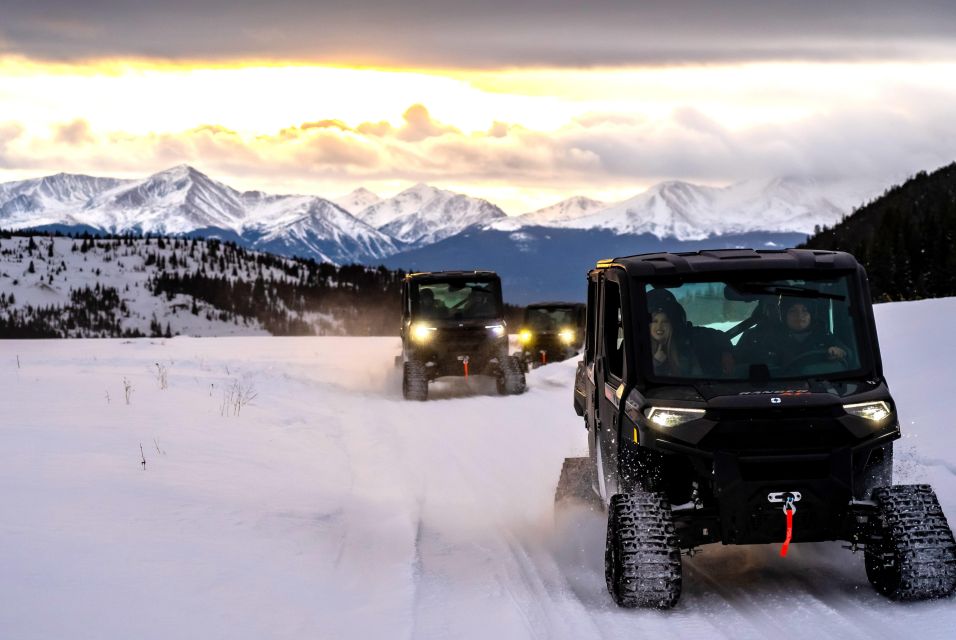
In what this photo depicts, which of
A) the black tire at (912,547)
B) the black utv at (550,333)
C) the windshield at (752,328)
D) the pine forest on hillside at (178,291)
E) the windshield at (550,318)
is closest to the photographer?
the black tire at (912,547)

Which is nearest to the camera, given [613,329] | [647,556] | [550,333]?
[647,556]

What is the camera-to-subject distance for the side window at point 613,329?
7969 mm

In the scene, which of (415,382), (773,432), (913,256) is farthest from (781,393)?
(913,256)

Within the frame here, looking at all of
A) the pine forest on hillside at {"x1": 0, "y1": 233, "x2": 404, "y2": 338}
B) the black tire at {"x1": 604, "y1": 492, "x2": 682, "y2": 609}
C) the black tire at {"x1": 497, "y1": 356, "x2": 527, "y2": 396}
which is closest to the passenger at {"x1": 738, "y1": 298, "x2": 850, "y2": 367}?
the black tire at {"x1": 604, "y1": 492, "x2": 682, "y2": 609}

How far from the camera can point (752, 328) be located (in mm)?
7449

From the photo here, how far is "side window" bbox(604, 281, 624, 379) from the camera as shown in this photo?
797 cm

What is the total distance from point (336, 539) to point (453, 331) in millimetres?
13049

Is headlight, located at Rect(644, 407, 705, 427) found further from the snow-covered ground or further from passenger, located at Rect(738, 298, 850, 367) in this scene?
the snow-covered ground

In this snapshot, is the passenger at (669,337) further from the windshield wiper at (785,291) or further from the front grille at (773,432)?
the front grille at (773,432)

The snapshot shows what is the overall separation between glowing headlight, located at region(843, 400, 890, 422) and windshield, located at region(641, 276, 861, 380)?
0.43 m

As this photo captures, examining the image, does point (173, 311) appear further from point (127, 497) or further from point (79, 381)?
point (127, 497)

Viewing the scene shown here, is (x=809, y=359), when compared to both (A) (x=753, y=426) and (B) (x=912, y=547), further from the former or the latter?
(B) (x=912, y=547)

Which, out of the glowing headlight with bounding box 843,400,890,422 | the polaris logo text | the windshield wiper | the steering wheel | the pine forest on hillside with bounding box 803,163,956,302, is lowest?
the glowing headlight with bounding box 843,400,890,422

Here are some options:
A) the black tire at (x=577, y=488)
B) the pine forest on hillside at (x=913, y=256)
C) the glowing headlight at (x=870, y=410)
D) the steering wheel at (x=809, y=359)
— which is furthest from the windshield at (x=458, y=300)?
the pine forest on hillside at (x=913, y=256)
